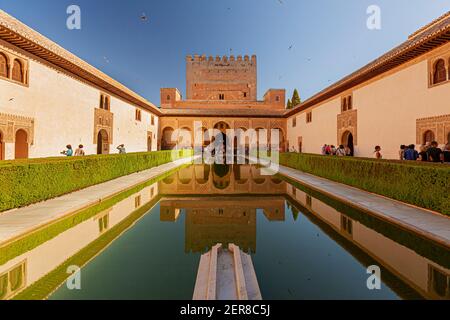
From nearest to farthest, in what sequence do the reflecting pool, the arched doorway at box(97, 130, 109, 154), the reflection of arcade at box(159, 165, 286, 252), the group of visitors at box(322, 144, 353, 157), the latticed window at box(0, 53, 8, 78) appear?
the reflecting pool < the reflection of arcade at box(159, 165, 286, 252) < the latticed window at box(0, 53, 8, 78) < the group of visitors at box(322, 144, 353, 157) < the arched doorway at box(97, 130, 109, 154)

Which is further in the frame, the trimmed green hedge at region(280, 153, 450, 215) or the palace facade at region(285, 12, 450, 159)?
the palace facade at region(285, 12, 450, 159)

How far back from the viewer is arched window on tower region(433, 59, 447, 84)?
9.03 m

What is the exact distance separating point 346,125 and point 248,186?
30.3 feet

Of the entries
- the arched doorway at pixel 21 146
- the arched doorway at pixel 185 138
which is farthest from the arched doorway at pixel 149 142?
the arched doorway at pixel 21 146

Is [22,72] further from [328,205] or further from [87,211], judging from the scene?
[328,205]

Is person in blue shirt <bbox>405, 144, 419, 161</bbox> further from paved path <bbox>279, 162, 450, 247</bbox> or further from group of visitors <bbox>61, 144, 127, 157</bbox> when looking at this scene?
group of visitors <bbox>61, 144, 127, 157</bbox>

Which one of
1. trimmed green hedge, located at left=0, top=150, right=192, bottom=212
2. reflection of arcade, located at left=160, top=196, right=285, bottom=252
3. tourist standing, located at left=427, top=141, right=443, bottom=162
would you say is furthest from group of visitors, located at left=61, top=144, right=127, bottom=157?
tourist standing, located at left=427, top=141, right=443, bottom=162

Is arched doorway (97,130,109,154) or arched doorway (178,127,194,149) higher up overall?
arched doorway (178,127,194,149)

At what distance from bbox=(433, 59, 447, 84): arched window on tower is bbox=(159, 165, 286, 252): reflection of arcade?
6.45 metres

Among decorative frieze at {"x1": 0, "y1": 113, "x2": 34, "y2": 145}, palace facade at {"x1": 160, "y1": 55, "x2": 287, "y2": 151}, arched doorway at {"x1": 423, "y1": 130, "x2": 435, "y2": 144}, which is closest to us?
decorative frieze at {"x1": 0, "y1": 113, "x2": 34, "y2": 145}

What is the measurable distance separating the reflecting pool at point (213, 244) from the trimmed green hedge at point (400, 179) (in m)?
1.33

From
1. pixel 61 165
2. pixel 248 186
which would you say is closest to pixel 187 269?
pixel 61 165

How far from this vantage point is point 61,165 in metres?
7.18

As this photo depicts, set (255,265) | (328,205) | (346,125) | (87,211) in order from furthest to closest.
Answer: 1. (346,125)
2. (328,205)
3. (87,211)
4. (255,265)
